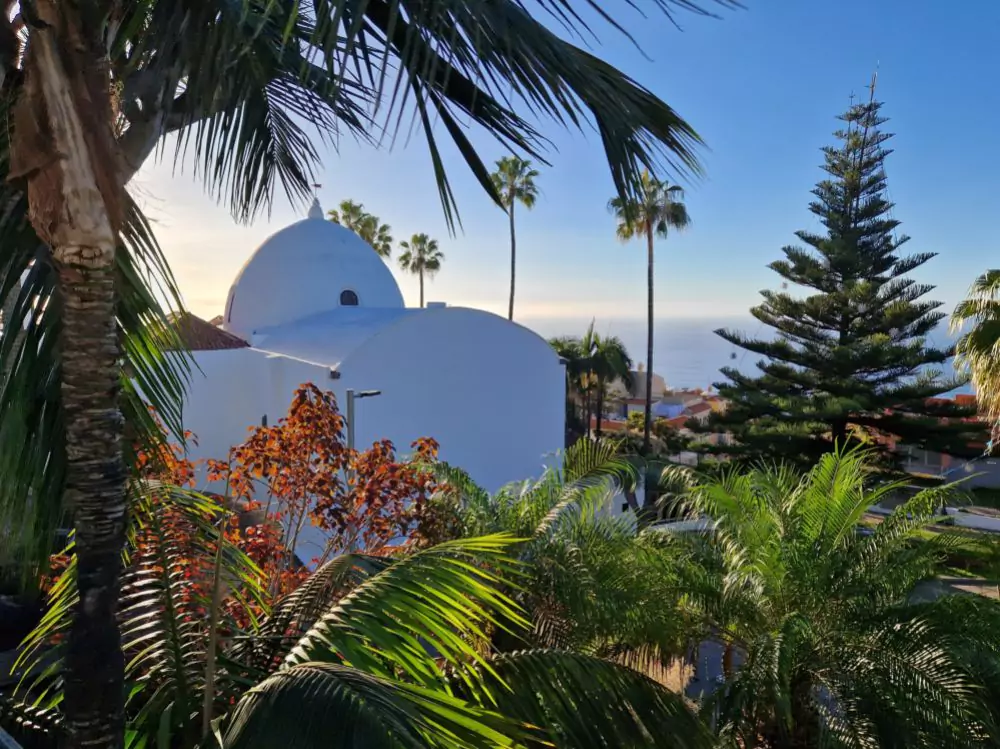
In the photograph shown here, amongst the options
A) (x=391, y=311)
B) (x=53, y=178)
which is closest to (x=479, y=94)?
(x=53, y=178)

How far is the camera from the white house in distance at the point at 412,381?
1067cm

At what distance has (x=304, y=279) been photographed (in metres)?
16.2

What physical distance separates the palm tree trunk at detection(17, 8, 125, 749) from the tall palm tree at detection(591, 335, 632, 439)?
78.6 feet

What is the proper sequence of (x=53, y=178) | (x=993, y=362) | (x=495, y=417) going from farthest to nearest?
(x=495, y=417), (x=993, y=362), (x=53, y=178)

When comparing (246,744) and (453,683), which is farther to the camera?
(453,683)

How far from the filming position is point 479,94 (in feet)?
5.79

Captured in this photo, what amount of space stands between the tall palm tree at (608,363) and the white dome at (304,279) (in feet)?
34.1

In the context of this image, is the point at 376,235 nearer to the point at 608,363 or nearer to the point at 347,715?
the point at 608,363

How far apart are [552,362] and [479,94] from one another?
436 inches

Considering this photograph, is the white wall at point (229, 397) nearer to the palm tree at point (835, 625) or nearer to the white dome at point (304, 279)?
the white dome at point (304, 279)

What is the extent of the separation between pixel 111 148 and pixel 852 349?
20.2 m

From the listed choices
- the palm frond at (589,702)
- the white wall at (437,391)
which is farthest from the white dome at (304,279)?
the palm frond at (589,702)

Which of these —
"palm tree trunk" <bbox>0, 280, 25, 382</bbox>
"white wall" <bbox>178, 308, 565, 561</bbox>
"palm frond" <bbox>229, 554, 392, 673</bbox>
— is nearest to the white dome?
"white wall" <bbox>178, 308, 565, 561</bbox>

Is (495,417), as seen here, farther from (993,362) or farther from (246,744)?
(246,744)
